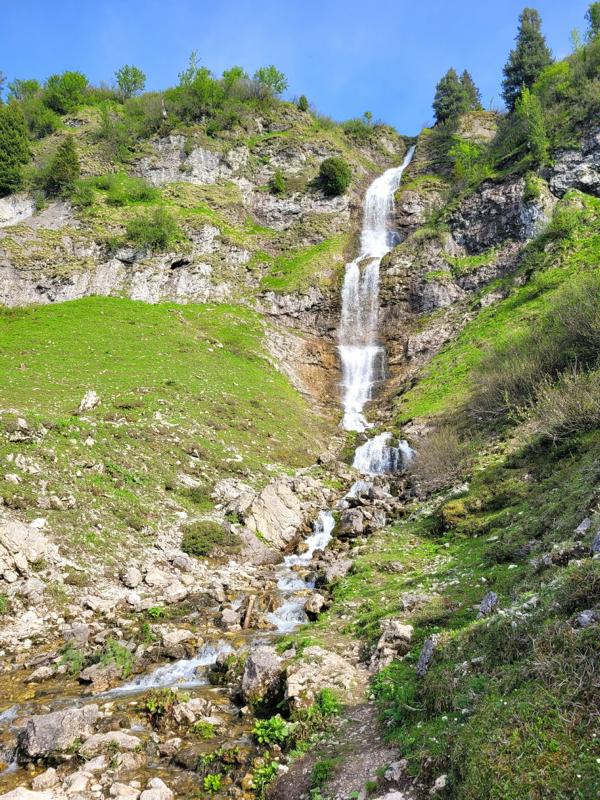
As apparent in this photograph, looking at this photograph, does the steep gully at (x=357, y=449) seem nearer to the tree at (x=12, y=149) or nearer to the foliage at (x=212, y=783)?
the foliage at (x=212, y=783)

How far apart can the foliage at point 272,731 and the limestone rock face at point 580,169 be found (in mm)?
56819

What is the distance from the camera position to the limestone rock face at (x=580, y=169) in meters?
48.7

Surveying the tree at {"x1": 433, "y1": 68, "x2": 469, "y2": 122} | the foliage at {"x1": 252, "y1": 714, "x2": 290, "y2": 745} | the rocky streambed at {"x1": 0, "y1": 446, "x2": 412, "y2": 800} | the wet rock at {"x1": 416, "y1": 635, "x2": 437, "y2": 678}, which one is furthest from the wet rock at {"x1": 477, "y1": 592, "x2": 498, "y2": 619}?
the tree at {"x1": 433, "y1": 68, "x2": 469, "y2": 122}

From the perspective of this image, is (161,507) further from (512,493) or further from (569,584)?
(569,584)

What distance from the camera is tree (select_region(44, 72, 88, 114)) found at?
79.1 metres

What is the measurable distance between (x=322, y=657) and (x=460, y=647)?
11.5 ft

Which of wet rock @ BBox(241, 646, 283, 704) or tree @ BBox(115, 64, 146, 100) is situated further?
tree @ BBox(115, 64, 146, 100)

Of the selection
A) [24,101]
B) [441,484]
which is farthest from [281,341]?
[24,101]

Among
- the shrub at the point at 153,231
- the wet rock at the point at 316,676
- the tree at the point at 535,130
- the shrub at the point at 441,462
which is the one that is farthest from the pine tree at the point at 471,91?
the wet rock at the point at 316,676

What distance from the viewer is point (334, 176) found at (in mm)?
67000

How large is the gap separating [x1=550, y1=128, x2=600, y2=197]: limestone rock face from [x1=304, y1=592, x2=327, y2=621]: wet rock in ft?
172

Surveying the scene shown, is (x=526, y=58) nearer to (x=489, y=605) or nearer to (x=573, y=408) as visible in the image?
(x=573, y=408)

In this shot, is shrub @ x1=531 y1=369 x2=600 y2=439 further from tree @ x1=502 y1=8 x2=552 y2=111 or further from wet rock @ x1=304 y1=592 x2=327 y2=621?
tree @ x1=502 y1=8 x2=552 y2=111

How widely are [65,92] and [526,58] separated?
75.8m
